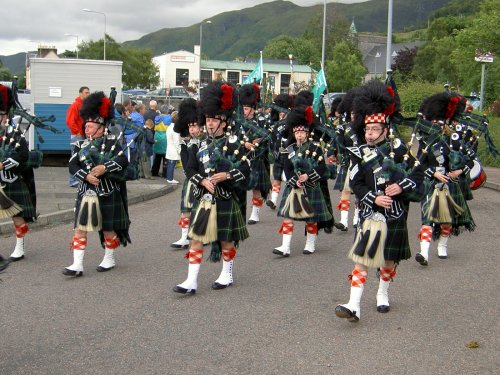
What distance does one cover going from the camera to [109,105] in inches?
296

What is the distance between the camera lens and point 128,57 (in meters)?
74.0

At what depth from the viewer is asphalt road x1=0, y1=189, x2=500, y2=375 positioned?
507cm

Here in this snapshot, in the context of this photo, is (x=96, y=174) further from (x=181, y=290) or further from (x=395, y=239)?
(x=395, y=239)

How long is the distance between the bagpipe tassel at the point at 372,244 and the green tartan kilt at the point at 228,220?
1402mm

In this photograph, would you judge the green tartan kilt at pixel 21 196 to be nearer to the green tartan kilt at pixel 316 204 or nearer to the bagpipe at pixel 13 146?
the bagpipe at pixel 13 146

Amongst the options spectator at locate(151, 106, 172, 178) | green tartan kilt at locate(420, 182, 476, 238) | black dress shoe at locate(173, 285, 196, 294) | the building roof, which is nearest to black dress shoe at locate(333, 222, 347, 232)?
green tartan kilt at locate(420, 182, 476, 238)

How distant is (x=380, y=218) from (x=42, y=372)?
2.95 m

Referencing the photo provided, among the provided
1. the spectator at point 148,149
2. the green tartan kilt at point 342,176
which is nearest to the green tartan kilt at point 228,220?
the green tartan kilt at point 342,176

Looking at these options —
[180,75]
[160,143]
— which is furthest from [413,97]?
[180,75]

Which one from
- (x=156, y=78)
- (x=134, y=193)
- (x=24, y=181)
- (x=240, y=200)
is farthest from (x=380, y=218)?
(x=156, y=78)

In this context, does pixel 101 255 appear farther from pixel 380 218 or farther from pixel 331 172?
pixel 380 218

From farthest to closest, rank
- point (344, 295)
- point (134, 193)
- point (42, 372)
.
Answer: point (134, 193), point (344, 295), point (42, 372)

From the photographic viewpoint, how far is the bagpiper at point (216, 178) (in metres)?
6.82

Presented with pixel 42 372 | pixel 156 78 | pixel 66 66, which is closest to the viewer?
pixel 42 372
